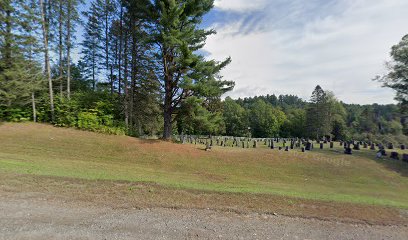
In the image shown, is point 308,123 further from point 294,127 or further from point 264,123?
point 264,123

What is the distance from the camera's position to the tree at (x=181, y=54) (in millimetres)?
17125

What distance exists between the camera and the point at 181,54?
715 inches

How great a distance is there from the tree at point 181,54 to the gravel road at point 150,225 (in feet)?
39.4

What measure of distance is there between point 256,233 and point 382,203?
6.02m

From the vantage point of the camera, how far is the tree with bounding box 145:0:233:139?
56.2ft

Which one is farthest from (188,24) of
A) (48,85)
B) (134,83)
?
(48,85)

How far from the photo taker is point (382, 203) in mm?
8602

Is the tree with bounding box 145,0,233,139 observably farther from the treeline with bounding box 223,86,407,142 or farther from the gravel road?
the treeline with bounding box 223,86,407,142

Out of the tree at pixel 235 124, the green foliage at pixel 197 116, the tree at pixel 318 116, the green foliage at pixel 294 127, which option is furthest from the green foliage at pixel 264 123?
the green foliage at pixel 197 116

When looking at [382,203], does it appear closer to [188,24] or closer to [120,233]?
[120,233]

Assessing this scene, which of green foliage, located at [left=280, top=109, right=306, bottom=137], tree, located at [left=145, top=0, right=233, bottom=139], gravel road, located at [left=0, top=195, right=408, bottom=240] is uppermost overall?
tree, located at [left=145, top=0, right=233, bottom=139]

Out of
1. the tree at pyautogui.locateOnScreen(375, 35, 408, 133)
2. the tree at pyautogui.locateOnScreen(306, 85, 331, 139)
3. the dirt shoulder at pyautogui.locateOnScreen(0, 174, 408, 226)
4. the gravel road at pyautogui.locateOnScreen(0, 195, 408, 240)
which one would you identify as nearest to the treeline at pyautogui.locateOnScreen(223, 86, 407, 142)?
the tree at pyautogui.locateOnScreen(306, 85, 331, 139)

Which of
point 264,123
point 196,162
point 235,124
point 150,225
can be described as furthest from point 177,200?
point 264,123

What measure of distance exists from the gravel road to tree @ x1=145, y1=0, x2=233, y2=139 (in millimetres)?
12004
